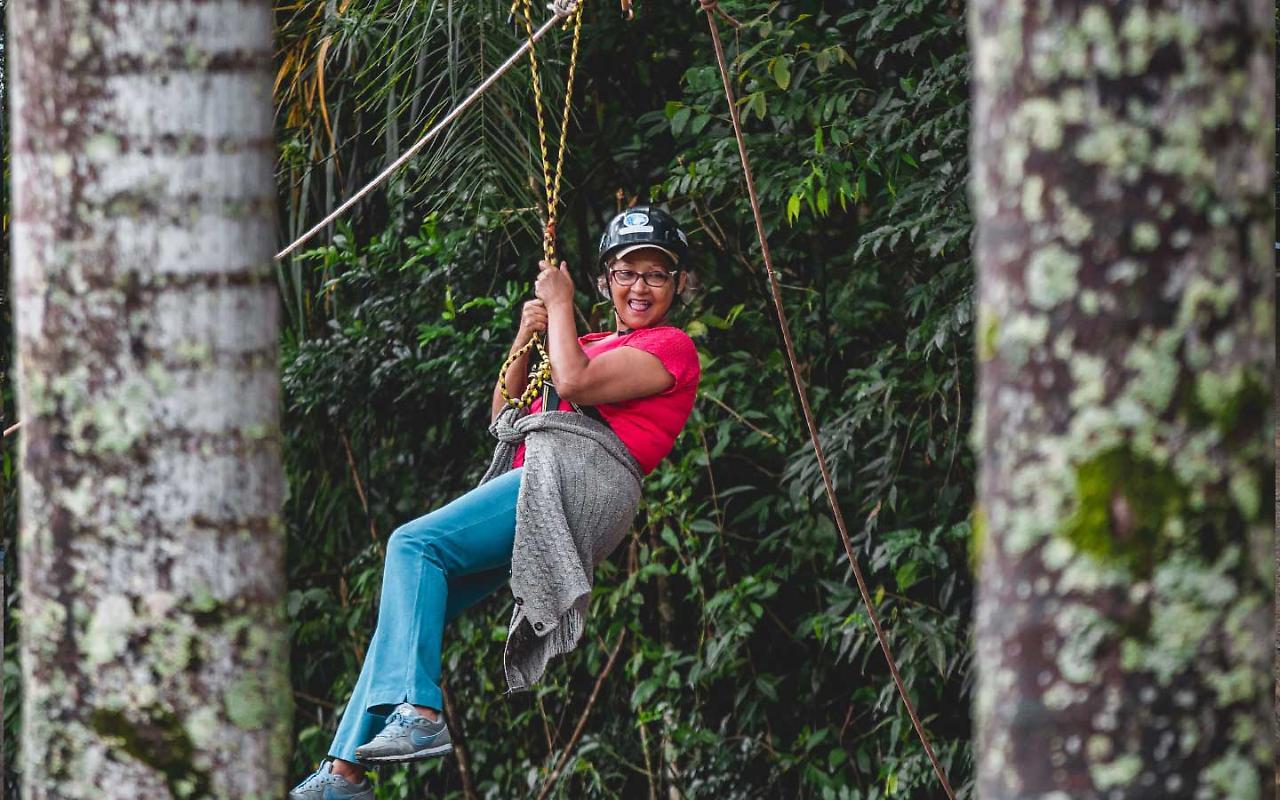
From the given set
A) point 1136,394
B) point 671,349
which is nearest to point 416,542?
point 671,349

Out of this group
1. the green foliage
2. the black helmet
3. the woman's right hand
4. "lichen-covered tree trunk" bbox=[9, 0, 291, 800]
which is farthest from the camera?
the green foliage

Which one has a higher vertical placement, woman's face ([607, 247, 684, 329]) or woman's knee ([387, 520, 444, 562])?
woman's face ([607, 247, 684, 329])

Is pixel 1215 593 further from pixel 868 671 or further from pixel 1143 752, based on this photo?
pixel 868 671

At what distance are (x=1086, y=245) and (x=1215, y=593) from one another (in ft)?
1.00

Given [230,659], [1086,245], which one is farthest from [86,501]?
[1086,245]

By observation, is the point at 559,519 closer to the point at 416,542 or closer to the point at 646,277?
the point at 416,542

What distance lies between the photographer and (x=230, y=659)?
1.80 metres

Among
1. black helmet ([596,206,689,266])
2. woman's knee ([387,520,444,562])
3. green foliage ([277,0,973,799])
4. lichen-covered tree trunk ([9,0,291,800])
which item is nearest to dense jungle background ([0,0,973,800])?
green foliage ([277,0,973,799])

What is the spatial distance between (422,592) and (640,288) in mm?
782

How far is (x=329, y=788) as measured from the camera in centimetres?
327

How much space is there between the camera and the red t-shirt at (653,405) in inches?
142

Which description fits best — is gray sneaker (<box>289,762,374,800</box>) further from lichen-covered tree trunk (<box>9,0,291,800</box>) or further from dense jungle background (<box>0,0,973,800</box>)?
dense jungle background (<box>0,0,973,800</box>)

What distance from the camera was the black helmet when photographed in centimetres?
371

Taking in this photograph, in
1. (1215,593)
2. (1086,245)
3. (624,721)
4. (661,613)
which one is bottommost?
(624,721)
